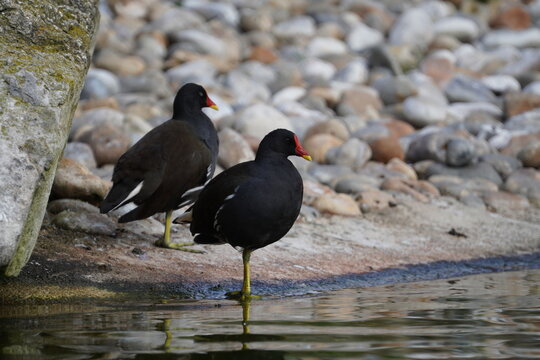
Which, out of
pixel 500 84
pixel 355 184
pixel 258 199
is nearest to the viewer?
pixel 258 199

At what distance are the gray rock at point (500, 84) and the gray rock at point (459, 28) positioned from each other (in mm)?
5310

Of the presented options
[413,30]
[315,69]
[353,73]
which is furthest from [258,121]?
[413,30]

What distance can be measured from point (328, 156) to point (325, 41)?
10.3 metres

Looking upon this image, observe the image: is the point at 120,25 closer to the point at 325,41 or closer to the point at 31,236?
the point at 325,41

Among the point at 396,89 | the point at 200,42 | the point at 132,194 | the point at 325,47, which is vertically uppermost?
the point at 325,47

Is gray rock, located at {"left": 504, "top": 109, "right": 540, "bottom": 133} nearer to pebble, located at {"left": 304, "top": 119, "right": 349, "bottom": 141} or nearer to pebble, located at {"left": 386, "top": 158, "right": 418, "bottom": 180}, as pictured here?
pebble, located at {"left": 304, "top": 119, "right": 349, "bottom": 141}

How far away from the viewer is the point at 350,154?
13.6m

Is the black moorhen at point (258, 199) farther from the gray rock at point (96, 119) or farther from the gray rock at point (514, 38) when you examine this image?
the gray rock at point (514, 38)

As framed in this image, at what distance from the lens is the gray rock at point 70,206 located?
865 centimetres

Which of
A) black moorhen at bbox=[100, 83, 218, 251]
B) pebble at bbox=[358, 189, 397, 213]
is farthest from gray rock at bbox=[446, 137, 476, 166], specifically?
black moorhen at bbox=[100, 83, 218, 251]

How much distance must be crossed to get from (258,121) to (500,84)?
25.0ft

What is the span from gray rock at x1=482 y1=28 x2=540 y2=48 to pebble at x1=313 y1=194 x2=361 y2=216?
15669 millimetres

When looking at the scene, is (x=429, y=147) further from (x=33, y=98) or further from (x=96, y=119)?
(x=33, y=98)

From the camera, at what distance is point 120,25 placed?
23.2 metres
